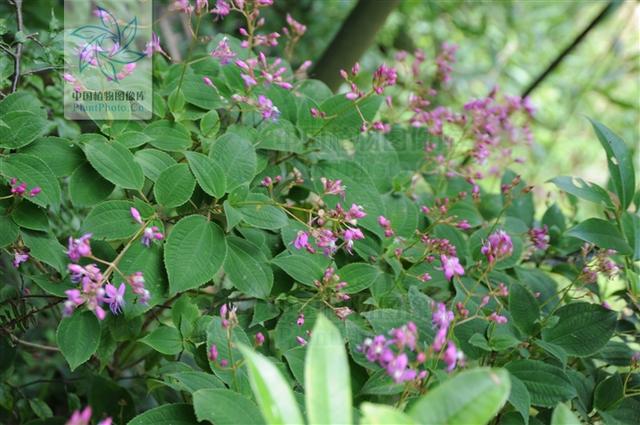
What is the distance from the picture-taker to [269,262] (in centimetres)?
93

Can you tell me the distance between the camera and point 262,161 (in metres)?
1.05

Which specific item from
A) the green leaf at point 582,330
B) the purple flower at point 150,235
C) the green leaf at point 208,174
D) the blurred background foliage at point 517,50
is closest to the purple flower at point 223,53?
the green leaf at point 208,174

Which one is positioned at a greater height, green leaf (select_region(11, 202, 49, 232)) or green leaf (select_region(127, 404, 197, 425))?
green leaf (select_region(11, 202, 49, 232))

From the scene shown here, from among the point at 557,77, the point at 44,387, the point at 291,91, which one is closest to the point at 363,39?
the point at 291,91

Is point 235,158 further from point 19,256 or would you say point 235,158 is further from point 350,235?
point 19,256

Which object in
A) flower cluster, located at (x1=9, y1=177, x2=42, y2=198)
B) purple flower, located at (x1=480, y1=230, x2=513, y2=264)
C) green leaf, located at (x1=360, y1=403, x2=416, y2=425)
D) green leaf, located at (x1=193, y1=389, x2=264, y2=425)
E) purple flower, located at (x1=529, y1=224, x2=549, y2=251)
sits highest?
purple flower, located at (x1=480, y1=230, x2=513, y2=264)

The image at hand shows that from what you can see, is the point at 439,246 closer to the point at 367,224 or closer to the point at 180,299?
the point at 367,224

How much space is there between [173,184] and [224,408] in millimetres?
333

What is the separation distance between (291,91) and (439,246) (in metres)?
0.40

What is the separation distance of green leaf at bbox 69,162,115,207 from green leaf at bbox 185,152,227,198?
0.48ft

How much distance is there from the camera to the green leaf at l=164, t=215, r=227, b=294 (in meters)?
0.85

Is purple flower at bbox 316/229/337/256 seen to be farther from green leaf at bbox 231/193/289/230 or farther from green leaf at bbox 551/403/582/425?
green leaf at bbox 551/403/582/425

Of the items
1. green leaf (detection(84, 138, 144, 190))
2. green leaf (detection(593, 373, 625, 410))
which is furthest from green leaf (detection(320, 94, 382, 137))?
green leaf (detection(593, 373, 625, 410))

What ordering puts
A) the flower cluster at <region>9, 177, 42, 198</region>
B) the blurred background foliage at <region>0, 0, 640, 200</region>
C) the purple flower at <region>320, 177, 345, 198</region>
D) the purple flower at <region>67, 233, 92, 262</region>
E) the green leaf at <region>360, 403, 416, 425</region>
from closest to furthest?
the green leaf at <region>360, 403, 416, 425</region>, the purple flower at <region>67, 233, 92, 262</region>, the flower cluster at <region>9, 177, 42, 198</region>, the purple flower at <region>320, 177, 345, 198</region>, the blurred background foliage at <region>0, 0, 640, 200</region>
